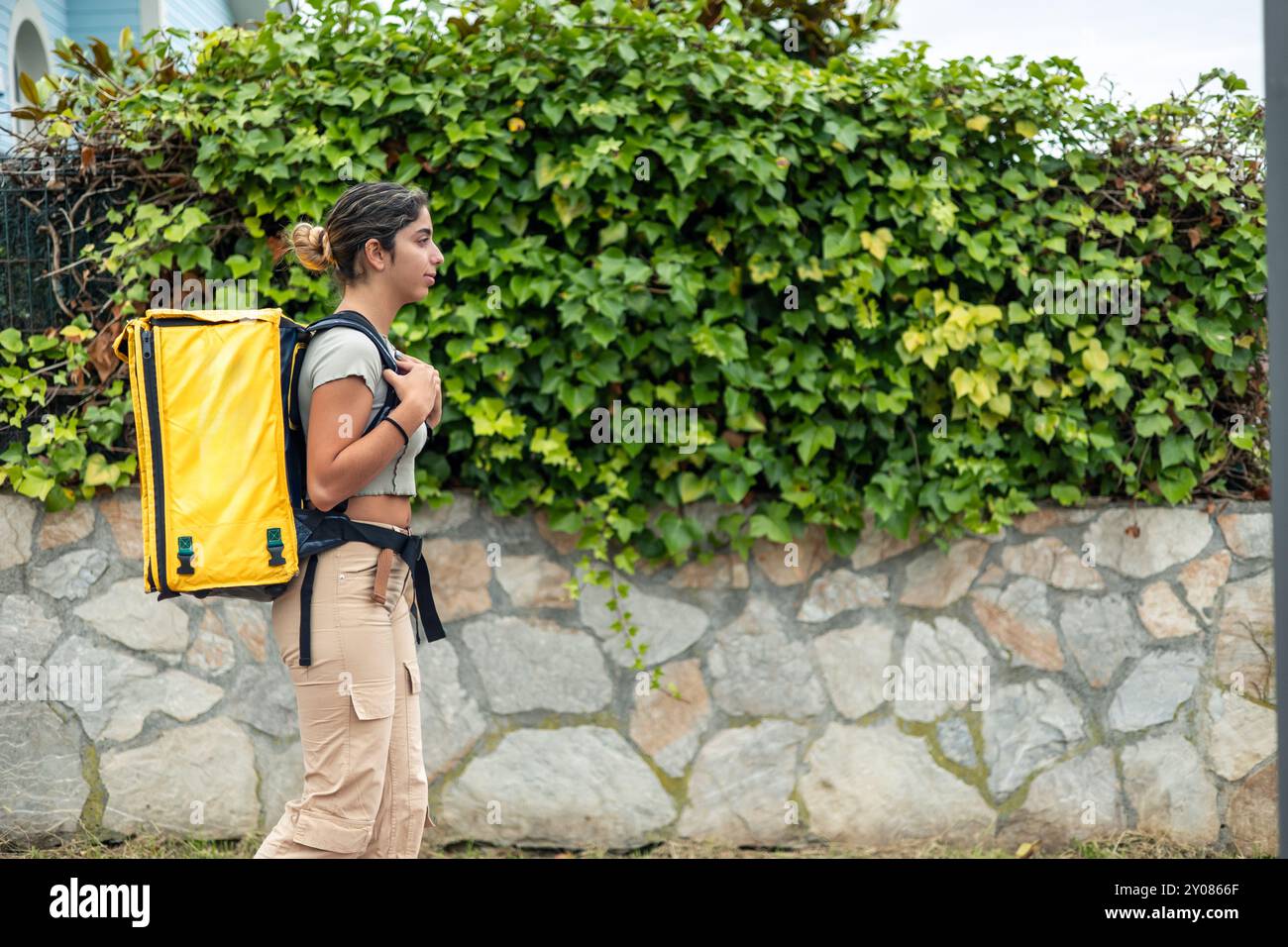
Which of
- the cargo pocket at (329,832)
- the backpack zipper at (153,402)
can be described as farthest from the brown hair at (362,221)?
the cargo pocket at (329,832)

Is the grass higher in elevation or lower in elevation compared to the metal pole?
lower

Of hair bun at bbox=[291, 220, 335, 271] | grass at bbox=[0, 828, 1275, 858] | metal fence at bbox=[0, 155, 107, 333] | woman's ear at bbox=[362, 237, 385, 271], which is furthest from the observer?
metal fence at bbox=[0, 155, 107, 333]

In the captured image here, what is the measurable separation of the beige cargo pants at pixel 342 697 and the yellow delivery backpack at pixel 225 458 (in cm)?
4

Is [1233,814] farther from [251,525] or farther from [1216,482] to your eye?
[251,525]

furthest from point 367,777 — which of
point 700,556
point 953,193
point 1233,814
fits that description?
point 1233,814

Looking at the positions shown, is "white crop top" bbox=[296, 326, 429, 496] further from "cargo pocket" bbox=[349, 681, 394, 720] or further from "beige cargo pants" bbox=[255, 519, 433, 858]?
"cargo pocket" bbox=[349, 681, 394, 720]

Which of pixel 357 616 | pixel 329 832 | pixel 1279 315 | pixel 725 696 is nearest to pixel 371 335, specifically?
pixel 357 616

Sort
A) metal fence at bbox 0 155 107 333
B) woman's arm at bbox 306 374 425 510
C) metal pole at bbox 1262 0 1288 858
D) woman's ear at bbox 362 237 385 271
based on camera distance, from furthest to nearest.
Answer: metal fence at bbox 0 155 107 333 → woman's ear at bbox 362 237 385 271 → woman's arm at bbox 306 374 425 510 → metal pole at bbox 1262 0 1288 858

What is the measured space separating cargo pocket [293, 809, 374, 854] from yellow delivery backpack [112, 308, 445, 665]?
1.11 ft

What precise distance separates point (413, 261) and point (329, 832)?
1.23 meters

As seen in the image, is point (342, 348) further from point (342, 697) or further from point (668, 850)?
point (668, 850)

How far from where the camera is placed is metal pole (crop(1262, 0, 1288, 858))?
1631mm

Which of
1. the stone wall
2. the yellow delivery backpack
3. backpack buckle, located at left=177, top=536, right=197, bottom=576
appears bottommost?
the stone wall

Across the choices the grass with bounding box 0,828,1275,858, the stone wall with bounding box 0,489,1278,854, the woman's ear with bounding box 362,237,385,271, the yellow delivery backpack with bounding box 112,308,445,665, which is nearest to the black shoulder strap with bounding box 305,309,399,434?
the yellow delivery backpack with bounding box 112,308,445,665
